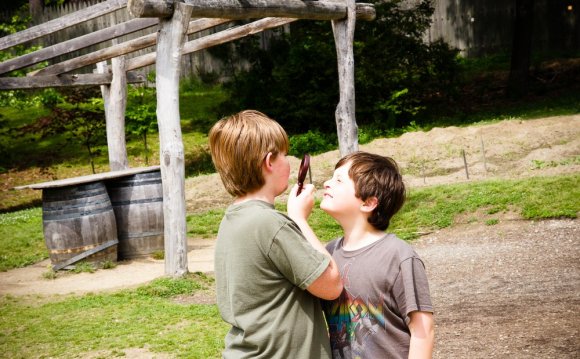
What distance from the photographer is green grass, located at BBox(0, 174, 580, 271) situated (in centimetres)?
998

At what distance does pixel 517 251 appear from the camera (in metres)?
8.33

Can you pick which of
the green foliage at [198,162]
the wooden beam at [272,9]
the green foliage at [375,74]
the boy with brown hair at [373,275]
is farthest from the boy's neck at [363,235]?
the green foliage at [375,74]

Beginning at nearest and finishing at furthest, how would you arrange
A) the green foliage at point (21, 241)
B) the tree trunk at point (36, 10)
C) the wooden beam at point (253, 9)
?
1. the wooden beam at point (253, 9)
2. the green foliage at point (21, 241)
3. the tree trunk at point (36, 10)

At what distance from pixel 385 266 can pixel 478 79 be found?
20.3 m

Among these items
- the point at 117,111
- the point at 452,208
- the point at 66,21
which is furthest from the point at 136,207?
the point at 452,208

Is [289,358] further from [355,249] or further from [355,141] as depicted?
[355,141]

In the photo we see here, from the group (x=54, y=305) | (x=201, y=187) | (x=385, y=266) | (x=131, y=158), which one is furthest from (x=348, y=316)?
(x=131, y=158)

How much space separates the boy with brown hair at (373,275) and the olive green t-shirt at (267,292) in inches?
4.4

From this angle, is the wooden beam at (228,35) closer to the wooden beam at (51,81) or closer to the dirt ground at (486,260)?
the wooden beam at (51,81)

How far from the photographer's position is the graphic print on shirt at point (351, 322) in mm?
2557

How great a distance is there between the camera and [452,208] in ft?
34.8

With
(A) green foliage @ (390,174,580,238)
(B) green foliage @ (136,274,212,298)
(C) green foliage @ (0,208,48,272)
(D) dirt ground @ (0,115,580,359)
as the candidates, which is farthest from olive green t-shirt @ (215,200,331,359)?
(C) green foliage @ (0,208,48,272)

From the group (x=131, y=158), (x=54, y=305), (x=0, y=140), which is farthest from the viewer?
(x=0, y=140)

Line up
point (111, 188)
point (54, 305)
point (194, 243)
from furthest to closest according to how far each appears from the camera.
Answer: point (194, 243) → point (111, 188) → point (54, 305)
